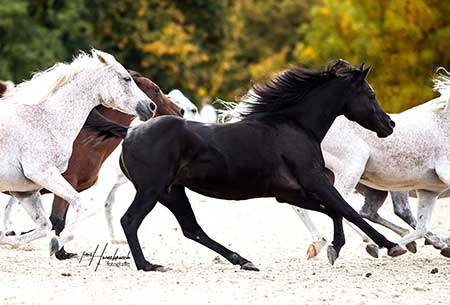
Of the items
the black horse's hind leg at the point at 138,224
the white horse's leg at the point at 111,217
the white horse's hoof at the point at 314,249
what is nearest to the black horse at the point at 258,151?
the black horse's hind leg at the point at 138,224

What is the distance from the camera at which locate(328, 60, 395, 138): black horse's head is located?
34.9 feet

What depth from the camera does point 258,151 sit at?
33.0 feet

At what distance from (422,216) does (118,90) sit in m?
3.25

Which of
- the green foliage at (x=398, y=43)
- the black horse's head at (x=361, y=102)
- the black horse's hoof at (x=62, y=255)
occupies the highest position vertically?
the green foliage at (x=398, y=43)

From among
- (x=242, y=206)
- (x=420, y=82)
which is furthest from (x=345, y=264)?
(x=420, y=82)

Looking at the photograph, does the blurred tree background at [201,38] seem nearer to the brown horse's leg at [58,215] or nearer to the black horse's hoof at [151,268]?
the brown horse's leg at [58,215]

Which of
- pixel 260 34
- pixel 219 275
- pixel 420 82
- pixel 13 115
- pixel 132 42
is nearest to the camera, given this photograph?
pixel 219 275

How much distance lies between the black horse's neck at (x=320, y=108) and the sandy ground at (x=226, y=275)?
126 cm

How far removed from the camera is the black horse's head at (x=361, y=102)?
10.6 m

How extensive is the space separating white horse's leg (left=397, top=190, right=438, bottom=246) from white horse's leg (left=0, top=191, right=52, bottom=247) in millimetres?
3392

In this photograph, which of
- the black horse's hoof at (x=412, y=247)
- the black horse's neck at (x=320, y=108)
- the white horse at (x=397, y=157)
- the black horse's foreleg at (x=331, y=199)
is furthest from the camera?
the black horse's hoof at (x=412, y=247)

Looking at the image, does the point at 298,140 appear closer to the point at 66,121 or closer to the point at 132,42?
the point at 66,121

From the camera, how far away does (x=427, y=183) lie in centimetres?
1156

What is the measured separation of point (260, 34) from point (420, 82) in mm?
27243
